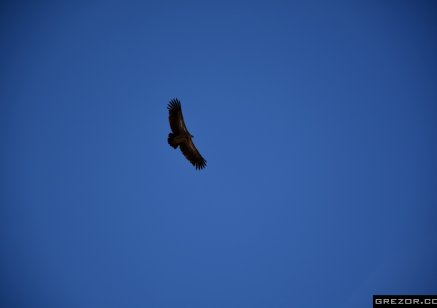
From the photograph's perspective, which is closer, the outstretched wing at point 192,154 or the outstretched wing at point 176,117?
the outstretched wing at point 176,117

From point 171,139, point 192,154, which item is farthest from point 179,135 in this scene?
point 192,154

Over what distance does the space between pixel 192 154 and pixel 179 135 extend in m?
1.82

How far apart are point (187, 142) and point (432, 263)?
58429 millimetres

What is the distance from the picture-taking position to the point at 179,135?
64.0ft

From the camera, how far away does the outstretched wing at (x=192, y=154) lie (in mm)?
20375

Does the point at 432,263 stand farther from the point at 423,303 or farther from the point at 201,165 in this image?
the point at 201,165

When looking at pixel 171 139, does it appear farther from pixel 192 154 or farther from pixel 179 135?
pixel 192 154

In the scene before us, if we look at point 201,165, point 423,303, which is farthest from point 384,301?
point 201,165

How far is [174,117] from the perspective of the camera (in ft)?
62.6

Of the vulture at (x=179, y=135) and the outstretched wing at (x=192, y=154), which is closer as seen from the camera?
the vulture at (x=179, y=135)

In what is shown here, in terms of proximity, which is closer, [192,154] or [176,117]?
[176,117]

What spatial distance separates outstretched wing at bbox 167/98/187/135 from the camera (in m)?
19.0

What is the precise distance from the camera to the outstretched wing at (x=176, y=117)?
19.0m

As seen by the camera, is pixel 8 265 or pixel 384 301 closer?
pixel 384 301
